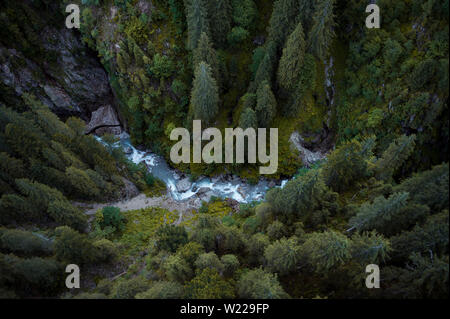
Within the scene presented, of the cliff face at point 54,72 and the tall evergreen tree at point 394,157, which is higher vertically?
the cliff face at point 54,72

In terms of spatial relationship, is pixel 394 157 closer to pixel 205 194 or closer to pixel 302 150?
pixel 302 150

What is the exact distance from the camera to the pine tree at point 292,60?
129 feet

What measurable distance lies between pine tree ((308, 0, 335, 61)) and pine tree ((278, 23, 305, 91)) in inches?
91.9

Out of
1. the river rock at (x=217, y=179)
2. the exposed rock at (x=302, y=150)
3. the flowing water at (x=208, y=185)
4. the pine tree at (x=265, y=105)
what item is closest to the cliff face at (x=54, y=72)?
the flowing water at (x=208, y=185)

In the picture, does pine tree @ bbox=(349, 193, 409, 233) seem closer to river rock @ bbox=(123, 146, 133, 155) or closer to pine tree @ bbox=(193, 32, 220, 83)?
pine tree @ bbox=(193, 32, 220, 83)

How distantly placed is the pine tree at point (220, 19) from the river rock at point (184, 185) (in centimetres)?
2526

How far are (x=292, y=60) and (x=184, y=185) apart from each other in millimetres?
27144

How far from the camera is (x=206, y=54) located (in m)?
43.9

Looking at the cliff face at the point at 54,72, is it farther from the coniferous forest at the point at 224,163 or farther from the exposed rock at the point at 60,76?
the coniferous forest at the point at 224,163

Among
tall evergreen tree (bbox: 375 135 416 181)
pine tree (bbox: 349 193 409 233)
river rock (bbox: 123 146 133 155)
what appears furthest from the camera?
river rock (bbox: 123 146 133 155)

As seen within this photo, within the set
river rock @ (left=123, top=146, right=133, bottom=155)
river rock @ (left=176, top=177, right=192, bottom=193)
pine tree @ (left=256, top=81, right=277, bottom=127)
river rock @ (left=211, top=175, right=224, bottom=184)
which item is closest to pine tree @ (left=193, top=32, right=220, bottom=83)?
pine tree @ (left=256, top=81, right=277, bottom=127)

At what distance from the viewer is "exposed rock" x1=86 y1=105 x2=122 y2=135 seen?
2282 inches

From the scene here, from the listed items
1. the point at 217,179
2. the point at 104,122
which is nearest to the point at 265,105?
the point at 217,179

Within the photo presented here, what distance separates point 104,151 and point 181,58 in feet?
69.6
